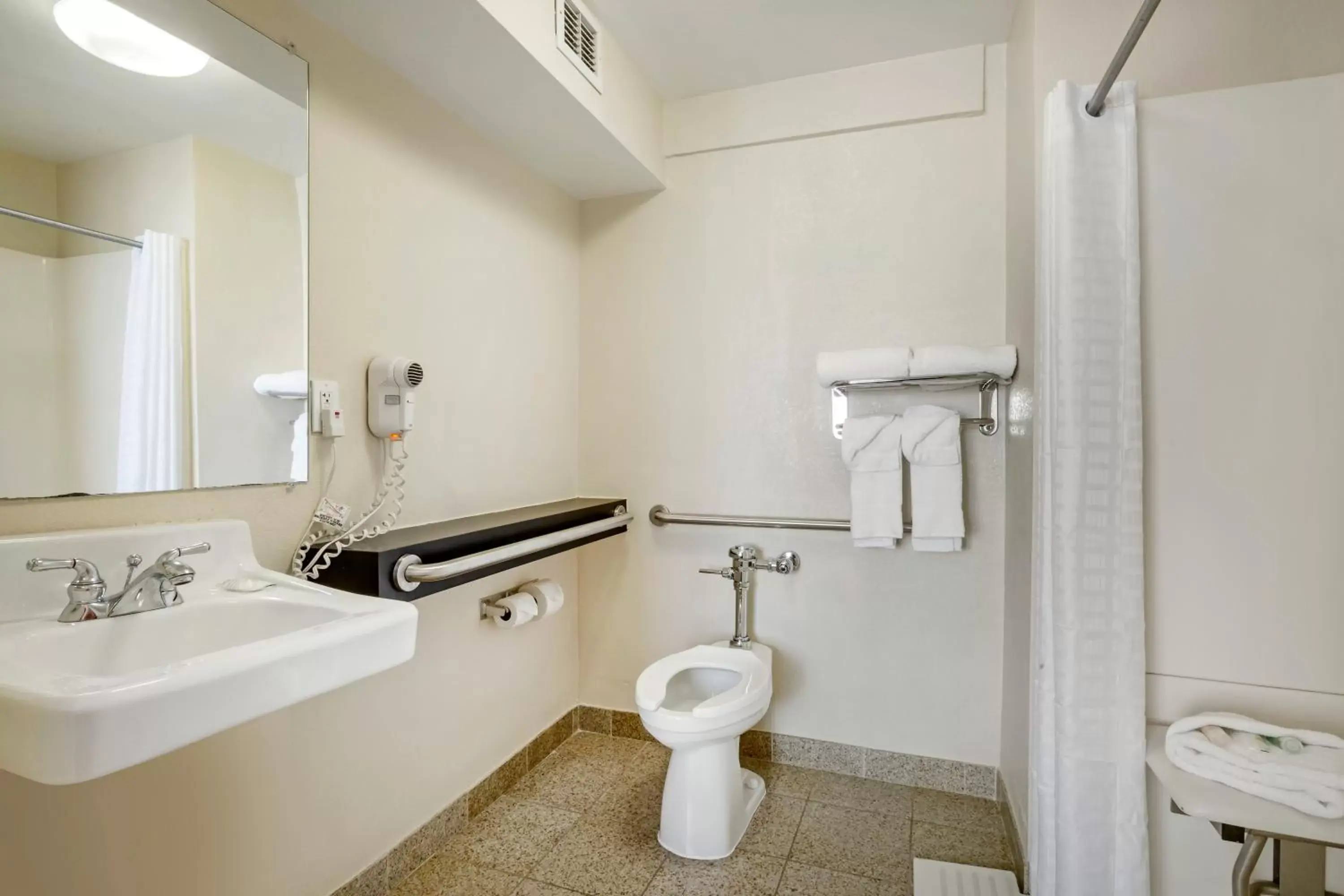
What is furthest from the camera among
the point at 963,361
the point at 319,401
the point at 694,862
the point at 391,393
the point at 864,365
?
the point at 864,365

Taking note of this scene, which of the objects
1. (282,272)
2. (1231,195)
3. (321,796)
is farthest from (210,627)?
(1231,195)

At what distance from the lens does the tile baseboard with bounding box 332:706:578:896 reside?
158 centimetres

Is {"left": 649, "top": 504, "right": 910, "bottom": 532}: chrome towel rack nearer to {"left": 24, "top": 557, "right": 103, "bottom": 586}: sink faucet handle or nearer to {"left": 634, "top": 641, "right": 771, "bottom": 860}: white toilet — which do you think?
{"left": 634, "top": 641, "right": 771, "bottom": 860}: white toilet

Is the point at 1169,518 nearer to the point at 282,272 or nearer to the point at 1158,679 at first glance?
the point at 1158,679

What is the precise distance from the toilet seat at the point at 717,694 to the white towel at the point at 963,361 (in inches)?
39.7

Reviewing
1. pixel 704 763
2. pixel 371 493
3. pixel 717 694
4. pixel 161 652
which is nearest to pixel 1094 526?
pixel 704 763

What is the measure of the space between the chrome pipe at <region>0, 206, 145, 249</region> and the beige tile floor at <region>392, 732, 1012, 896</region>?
153 centimetres

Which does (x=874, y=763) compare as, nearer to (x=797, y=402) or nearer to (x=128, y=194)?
(x=797, y=402)

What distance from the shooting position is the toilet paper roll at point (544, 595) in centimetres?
209

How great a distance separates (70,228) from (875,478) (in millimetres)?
1910

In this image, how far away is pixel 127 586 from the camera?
3.45 ft

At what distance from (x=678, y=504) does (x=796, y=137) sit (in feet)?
4.34

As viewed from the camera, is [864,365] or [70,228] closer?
[70,228]

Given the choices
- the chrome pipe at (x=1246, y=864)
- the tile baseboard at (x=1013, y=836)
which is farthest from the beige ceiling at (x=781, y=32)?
the tile baseboard at (x=1013, y=836)
